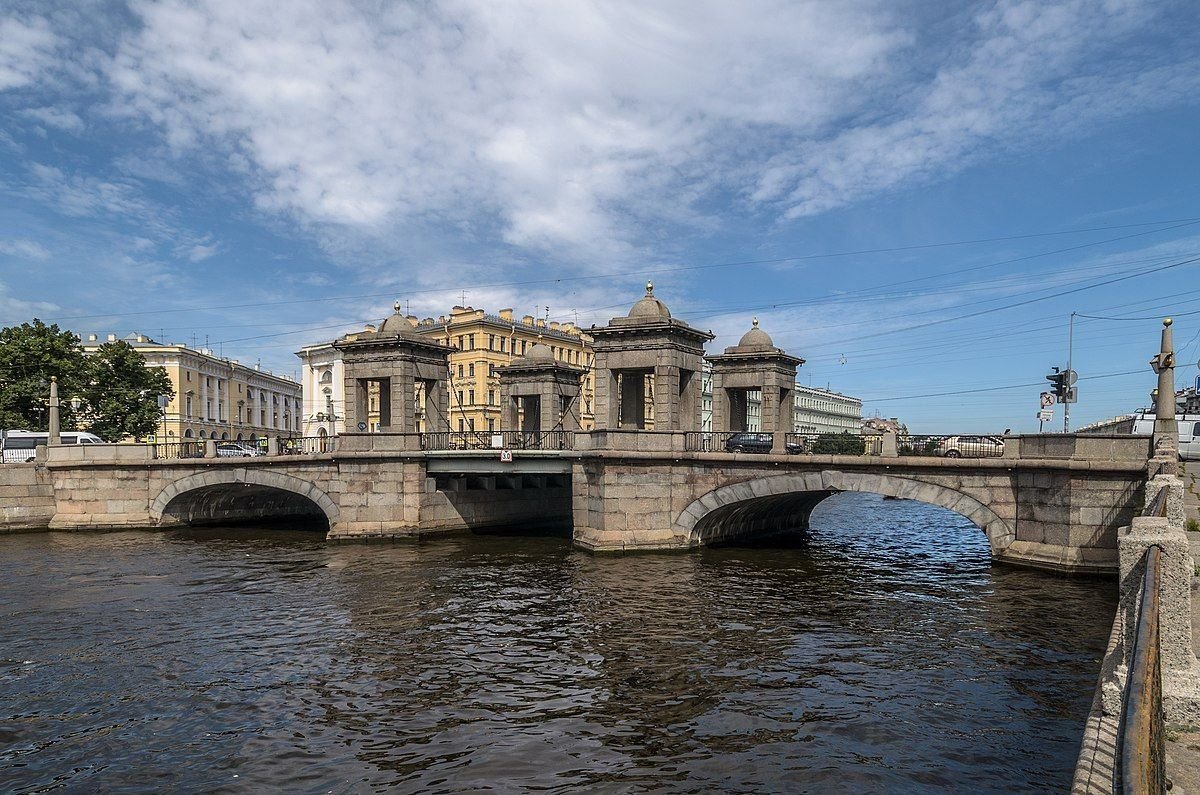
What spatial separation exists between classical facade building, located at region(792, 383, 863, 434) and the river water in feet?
425

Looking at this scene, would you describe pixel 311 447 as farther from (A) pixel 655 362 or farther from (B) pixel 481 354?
(B) pixel 481 354

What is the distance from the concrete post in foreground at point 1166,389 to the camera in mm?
22094

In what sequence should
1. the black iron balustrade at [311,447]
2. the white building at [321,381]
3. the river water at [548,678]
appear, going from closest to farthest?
the river water at [548,678]
the black iron balustrade at [311,447]
the white building at [321,381]

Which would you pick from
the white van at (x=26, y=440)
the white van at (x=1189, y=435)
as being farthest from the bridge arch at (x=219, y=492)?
the white van at (x=1189, y=435)

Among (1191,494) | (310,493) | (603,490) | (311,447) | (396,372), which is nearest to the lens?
(1191,494)

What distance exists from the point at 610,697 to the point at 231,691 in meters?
7.13

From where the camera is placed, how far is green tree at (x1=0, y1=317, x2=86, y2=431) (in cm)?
5053

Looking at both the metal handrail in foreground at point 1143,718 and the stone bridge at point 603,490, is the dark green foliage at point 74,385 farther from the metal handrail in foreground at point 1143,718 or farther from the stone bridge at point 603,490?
the metal handrail in foreground at point 1143,718

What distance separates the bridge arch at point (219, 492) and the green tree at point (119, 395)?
1733 centimetres

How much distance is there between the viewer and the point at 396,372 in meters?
34.7

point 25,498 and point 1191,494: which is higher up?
point 1191,494

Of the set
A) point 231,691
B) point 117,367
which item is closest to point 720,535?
point 231,691

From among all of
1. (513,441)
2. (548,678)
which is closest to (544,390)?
(513,441)

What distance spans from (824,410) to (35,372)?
144m
